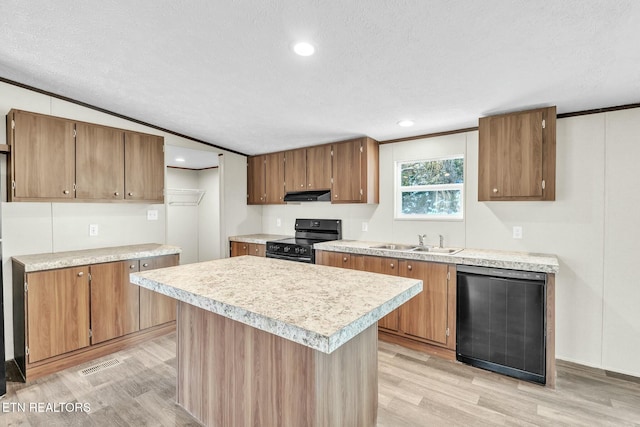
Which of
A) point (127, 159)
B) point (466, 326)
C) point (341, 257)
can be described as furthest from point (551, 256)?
point (127, 159)

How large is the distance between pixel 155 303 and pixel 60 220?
126 centimetres

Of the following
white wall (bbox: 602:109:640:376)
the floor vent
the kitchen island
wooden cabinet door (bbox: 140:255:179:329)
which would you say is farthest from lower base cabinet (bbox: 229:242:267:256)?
white wall (bbox: 602:109:640:376)

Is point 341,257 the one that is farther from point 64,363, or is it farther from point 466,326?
point 64,363

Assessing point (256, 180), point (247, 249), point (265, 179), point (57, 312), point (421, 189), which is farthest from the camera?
point (256, 180)

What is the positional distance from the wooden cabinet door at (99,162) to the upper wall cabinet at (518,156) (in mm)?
3715

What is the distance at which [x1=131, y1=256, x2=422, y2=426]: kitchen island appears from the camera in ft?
4.00

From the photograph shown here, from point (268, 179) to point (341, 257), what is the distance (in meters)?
1.93

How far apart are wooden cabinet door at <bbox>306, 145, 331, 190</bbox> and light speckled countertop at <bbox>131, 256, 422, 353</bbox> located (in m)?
2.06

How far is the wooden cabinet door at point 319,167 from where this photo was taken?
4.06 metres

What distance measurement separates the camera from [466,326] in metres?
2.72

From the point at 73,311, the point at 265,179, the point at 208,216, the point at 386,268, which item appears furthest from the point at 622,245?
the point at 208,216

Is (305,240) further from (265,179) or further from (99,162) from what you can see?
(99,162)

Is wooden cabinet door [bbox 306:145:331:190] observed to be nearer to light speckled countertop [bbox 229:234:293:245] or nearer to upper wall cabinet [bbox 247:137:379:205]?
upper wall cabinet [bbox 247:137:379:205]

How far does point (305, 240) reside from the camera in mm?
4379
